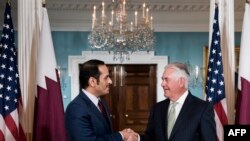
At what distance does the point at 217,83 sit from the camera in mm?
4242

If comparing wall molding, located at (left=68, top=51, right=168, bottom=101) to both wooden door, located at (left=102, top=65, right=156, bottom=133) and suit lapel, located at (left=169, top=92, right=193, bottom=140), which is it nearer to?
wooden door, located at (left=102, top=65, right=156, bottom=133)

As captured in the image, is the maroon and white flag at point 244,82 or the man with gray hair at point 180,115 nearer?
the man with gray hair at point 180,115

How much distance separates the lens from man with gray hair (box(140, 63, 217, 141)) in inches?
116

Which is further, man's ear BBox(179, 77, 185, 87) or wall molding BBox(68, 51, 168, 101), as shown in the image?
wall molding BBox(68, 51, 168, 101)

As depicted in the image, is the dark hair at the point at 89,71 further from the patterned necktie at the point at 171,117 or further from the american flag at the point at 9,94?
the american flag at the point at 9,94

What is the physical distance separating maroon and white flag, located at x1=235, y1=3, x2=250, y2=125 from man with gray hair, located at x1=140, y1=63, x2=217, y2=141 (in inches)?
48.8

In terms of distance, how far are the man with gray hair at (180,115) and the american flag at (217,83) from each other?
118 cm

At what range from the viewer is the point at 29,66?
4.35 metres

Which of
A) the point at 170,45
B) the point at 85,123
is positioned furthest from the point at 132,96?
the point at 85,123

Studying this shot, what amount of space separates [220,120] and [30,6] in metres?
2.34

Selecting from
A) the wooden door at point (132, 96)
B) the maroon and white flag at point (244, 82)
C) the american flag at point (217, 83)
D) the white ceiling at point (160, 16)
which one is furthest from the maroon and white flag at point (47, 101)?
the wooden door at point (132, 96)

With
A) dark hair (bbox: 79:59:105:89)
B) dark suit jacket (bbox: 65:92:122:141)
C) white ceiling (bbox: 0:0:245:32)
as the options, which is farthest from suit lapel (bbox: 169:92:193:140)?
white ceiling (bbox: 0:0:245:32)

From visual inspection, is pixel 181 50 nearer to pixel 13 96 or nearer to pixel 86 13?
pixel 86 13

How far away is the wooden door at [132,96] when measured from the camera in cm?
872
